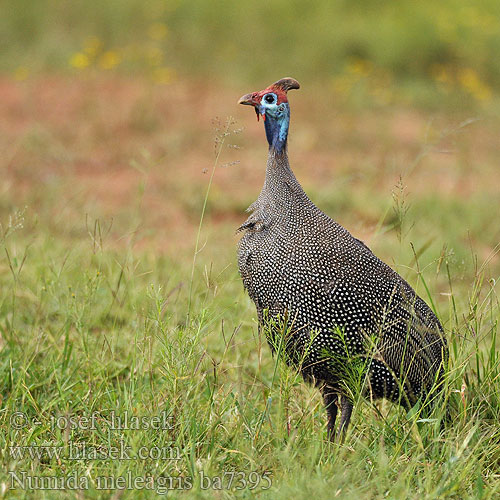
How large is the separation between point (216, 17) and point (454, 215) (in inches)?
217

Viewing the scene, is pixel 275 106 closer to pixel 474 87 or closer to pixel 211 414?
pixel 211 414

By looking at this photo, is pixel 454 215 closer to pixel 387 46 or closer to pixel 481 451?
pixel 481 451

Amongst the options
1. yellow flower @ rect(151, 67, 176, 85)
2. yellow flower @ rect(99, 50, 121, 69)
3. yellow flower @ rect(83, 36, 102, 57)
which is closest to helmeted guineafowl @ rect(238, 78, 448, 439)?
yellow flower @ rect(99, 50, 121, 69)

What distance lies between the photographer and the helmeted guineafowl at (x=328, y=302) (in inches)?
104

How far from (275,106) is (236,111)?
4.95 metres

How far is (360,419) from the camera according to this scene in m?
2.67

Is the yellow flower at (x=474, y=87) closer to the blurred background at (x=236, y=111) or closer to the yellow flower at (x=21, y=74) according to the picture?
the blurred background at (x=236, y=111)

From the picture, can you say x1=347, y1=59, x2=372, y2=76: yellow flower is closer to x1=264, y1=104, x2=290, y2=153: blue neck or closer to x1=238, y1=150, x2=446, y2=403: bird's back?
x1=264, y1=104, x2=290, y2=153: blue neck

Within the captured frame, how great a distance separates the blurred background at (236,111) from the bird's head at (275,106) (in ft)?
4.92

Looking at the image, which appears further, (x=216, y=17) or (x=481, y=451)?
(x=216, y=17)

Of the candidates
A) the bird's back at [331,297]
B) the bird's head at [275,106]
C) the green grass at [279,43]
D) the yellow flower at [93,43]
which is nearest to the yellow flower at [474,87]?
the green grass at [279,43]

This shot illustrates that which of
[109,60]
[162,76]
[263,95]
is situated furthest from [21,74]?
[263,95]

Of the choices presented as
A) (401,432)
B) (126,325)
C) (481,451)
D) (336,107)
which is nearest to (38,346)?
(126,325)

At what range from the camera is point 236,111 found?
25.2 feet
